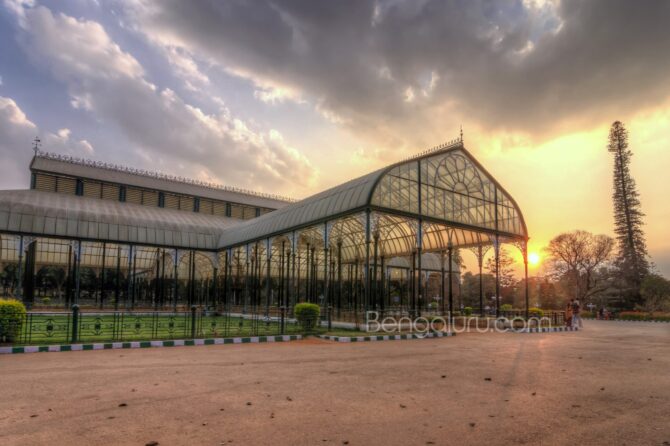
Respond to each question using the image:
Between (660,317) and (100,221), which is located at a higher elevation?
(100,221)

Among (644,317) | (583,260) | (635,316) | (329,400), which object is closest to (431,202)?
(329,400)

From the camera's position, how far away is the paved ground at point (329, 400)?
203 inches

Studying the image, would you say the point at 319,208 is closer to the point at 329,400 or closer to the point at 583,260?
the point at 329,400

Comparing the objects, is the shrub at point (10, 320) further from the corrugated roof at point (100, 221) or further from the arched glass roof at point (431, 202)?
the corrugated roof at point (100, 221)

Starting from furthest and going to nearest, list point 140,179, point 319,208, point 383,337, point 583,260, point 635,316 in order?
1. point 583,260
2. point 140,179
3. point 635,316
4. point 319,208
5. point 383,337

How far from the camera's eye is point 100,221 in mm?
35812

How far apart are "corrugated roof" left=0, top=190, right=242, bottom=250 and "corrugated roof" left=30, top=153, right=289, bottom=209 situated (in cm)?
355

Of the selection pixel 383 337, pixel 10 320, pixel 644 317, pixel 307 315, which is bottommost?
pixel 644 317

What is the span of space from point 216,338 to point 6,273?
1401 inches

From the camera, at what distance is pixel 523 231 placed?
1149 inches

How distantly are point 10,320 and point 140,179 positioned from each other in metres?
37.8

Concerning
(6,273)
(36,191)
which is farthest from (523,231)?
(6,273)

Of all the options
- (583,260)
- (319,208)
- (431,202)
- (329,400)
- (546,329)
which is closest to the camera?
(329,400)

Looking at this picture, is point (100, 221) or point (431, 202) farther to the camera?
point (100, 221)
